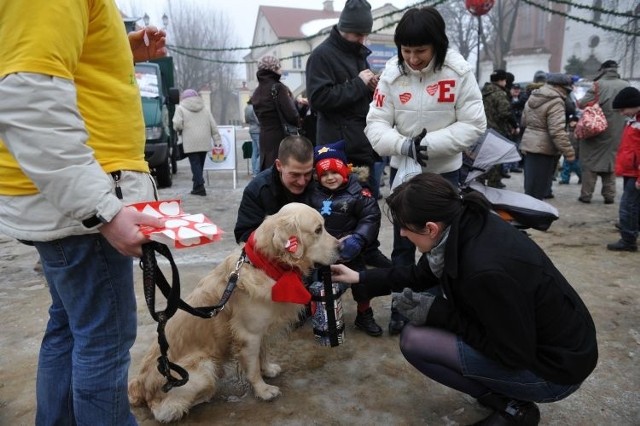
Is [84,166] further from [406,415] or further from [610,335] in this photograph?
[610,335]

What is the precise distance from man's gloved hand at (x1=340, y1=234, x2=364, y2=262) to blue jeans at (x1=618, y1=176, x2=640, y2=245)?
11.6ft

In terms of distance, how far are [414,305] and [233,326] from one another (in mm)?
973

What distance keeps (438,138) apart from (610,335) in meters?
1.83

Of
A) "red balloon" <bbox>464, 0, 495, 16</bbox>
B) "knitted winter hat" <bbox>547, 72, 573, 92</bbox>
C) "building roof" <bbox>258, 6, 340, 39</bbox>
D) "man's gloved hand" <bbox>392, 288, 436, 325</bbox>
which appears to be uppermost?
"building roof" <bbox>258, 6, 340, 39</bbox>

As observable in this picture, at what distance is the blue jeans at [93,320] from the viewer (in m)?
1.51

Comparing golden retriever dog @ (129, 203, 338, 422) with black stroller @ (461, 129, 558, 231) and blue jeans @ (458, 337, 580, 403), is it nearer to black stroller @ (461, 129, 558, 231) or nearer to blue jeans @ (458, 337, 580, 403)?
blue jeans @ (458, 337, 580, 403)

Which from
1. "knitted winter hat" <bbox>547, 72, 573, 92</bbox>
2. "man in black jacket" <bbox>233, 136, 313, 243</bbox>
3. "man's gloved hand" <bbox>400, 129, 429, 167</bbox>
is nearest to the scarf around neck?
"man's gloved hand" <bbox>400, 129, 429, 167</bbox>

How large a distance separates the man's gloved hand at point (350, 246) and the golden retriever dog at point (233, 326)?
0.30m

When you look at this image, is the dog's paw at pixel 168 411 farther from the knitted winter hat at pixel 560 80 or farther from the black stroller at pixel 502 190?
the knitted winter hat at pixel 560 80

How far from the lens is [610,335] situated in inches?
123

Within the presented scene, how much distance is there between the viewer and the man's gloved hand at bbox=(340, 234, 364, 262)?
111 inches

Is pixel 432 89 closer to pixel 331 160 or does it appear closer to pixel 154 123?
pixel 331 160

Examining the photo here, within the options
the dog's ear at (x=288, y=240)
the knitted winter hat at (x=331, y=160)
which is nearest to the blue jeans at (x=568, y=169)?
the knitted winter hat at (x=331, y=160)

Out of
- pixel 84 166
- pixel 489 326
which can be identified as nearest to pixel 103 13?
pixel 84 166
